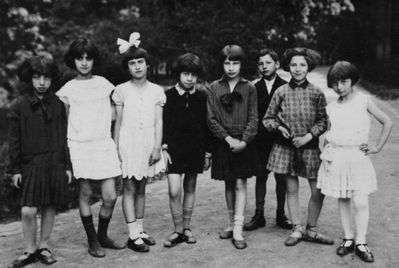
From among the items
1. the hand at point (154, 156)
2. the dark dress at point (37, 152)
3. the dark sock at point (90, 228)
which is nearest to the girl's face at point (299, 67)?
the hand at point (154, 156)

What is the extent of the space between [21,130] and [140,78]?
→ 1.08m

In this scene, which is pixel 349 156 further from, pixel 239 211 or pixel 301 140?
pixel 239 211

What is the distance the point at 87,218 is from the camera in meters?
4.47

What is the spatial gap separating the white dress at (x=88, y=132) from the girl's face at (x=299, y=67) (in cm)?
162

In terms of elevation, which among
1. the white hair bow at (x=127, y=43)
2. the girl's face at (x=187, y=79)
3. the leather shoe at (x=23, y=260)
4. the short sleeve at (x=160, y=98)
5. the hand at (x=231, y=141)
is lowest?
the leather shoe at (x=23, y=260)

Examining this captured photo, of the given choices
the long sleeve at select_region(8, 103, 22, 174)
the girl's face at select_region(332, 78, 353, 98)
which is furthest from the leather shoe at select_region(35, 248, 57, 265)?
the girl's face at select_region(332, 78, 353, 98)

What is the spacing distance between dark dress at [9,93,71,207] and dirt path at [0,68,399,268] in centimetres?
59

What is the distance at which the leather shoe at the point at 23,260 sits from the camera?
421cm

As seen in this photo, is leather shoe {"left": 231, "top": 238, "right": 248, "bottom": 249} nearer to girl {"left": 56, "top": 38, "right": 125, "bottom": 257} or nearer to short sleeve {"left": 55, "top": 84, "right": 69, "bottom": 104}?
girl {"left": 56, "top": 38, "right": 125, "bottom": 257}

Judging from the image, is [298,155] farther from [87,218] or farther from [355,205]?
[87,218]

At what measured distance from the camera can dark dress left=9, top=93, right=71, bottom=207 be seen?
13.8ft

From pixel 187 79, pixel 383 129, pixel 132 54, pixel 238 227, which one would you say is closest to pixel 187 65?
pixel 187 79

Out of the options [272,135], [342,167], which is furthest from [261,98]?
[342,167]

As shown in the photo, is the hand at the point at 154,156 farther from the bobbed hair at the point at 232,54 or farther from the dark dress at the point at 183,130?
the bobbed hair at the point at 232,54
